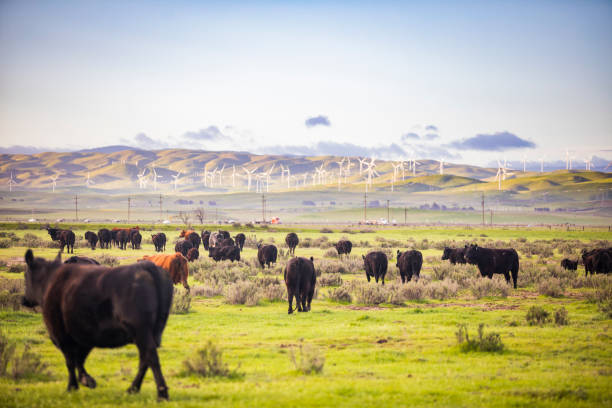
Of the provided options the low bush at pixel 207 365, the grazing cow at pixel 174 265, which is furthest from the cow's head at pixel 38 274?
the grazing cow at pixel 174 265

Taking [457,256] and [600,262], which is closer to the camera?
[600,262]

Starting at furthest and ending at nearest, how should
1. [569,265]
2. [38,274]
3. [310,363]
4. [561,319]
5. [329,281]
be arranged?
[569,265], [329,281], [561,319], [310,363], [38,274]

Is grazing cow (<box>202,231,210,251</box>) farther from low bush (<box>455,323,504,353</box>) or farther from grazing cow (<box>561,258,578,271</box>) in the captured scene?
low bush (<box>455,323,504,353</box>)

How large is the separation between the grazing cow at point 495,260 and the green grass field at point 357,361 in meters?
5.39

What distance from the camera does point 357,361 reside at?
10398mm

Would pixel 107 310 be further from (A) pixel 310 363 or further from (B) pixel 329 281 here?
(B) pixel 329 281

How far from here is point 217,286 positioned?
22.1 m

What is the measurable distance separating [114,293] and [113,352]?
4582 mm

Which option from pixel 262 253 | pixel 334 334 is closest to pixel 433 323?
pixel 334 334

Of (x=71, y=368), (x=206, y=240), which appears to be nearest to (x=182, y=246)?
(x=206, y=240)

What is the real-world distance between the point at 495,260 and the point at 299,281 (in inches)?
422

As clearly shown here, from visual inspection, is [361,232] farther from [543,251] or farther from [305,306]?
[305,306]

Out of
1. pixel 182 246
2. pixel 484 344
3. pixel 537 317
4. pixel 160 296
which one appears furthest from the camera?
pixel 182 246

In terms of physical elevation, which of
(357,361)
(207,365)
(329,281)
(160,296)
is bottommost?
(329,281)
